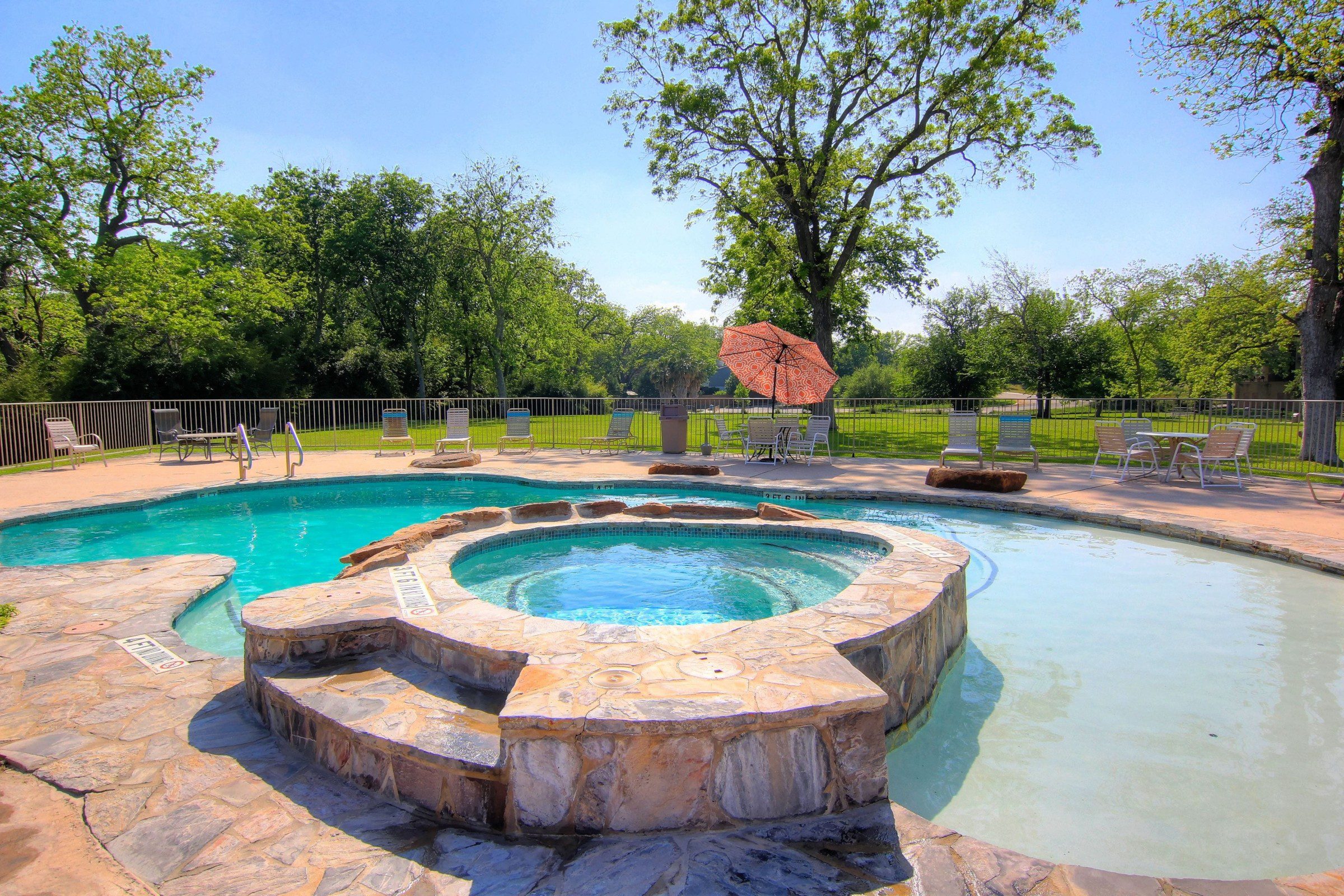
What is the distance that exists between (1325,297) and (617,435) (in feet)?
47.6

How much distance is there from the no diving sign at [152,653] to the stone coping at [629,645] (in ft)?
2.02

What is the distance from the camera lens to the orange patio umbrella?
12281 millimetres

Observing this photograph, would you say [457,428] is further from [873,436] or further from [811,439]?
[873,436]

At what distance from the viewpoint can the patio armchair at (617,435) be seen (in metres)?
15.0

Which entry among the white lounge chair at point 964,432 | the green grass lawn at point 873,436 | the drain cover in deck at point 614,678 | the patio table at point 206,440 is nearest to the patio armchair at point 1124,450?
the green grass lawn at point 873,436

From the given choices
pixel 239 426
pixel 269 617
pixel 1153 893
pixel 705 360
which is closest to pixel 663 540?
pixel 269 617

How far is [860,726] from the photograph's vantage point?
7.88 ft

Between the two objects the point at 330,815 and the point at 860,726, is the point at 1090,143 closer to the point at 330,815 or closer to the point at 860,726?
the point at 860,726

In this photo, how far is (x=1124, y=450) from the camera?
36.2 ft

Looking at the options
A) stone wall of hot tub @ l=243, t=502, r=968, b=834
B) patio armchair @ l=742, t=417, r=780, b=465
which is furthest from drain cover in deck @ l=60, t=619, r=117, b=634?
patio armchair @ l=742, t=417, r=780, b=465

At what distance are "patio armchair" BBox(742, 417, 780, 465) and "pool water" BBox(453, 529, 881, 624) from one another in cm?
635

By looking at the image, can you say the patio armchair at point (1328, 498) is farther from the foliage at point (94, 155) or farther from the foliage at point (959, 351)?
the foliage at point (94, 155)

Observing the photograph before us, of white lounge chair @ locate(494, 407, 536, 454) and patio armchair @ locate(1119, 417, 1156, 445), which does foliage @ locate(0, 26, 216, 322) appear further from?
patio armchair @ locate(1119, 417, 1156, 445)

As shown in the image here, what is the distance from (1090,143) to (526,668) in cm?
1897
